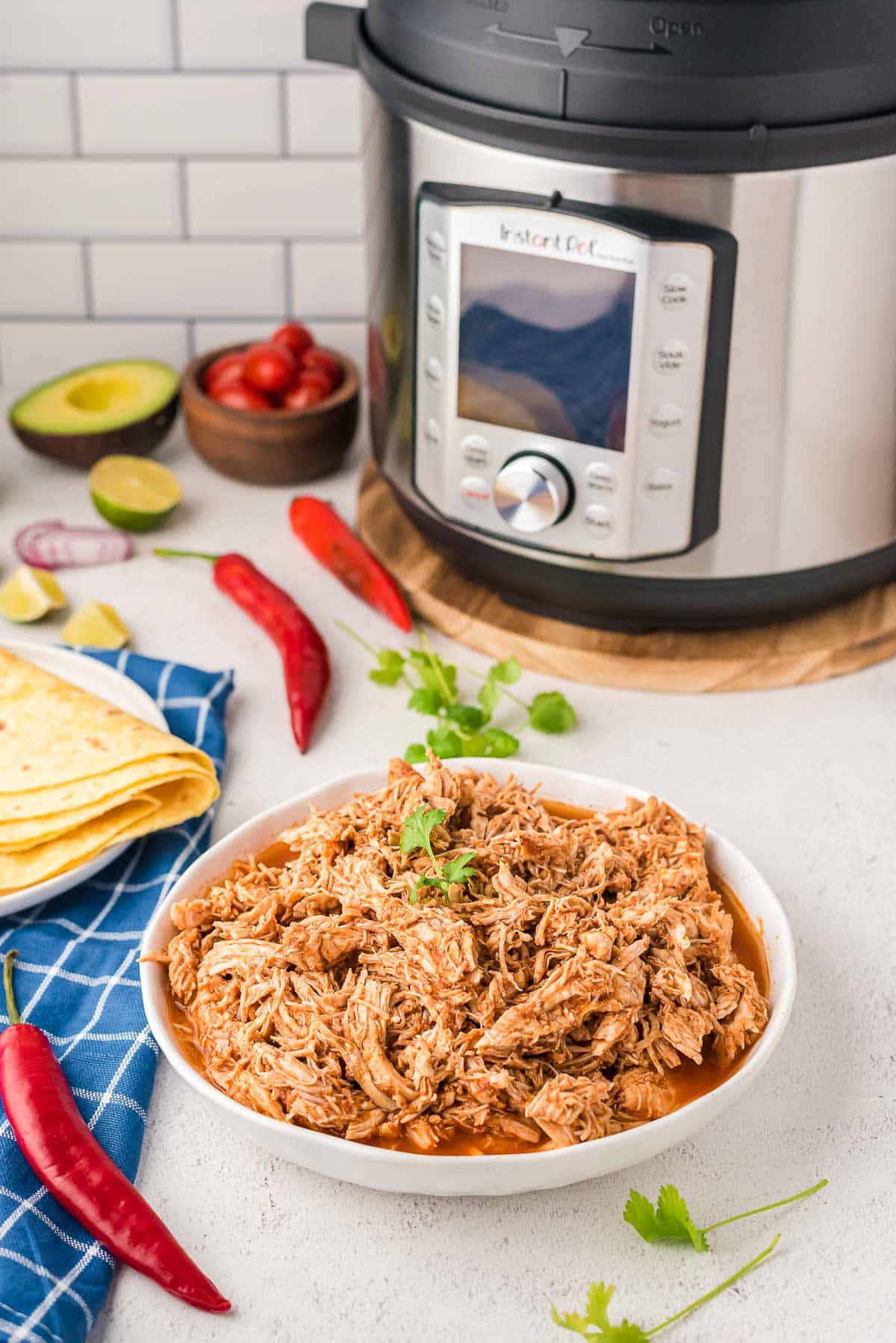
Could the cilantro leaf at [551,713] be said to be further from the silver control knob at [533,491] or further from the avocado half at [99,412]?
the avocado half at [99,412]

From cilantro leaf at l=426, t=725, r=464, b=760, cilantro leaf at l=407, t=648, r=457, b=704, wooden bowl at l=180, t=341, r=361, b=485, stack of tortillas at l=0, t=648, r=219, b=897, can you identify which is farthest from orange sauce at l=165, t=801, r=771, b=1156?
wooden bowl at l=180, t=341, r=361, b=485

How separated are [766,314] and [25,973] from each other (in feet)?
3.05

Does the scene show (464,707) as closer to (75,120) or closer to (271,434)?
(271,434)

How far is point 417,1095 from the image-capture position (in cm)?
105

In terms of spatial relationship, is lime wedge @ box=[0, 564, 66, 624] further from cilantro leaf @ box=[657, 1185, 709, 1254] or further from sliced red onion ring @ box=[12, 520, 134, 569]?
cilantro leaf @ box=[657, 1185, 709, 1254]

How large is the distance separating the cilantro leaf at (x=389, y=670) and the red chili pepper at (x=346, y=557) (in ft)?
0.35

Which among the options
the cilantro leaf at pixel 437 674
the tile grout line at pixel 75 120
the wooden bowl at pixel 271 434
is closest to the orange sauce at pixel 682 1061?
the cilantro leaf at pixel 437 674

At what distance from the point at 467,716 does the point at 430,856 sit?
43 centimetres

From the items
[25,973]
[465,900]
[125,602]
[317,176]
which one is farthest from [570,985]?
[317,176]

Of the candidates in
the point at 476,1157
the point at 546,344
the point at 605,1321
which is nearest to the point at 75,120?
the point at 546,344

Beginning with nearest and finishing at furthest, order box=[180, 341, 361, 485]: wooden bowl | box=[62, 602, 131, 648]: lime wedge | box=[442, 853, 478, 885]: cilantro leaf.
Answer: box=[442, 853, 478, 885]: cilantro leaf, box=[62, 602, 131, 648]: lime wedge, box=[180, 341, 361, 485]: wooden bowl

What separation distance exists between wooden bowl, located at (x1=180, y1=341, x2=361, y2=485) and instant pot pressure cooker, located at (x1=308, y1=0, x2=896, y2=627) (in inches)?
13.7

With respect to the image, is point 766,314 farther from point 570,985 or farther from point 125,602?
point 125,602

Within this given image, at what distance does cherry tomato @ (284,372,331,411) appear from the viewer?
2.02m
